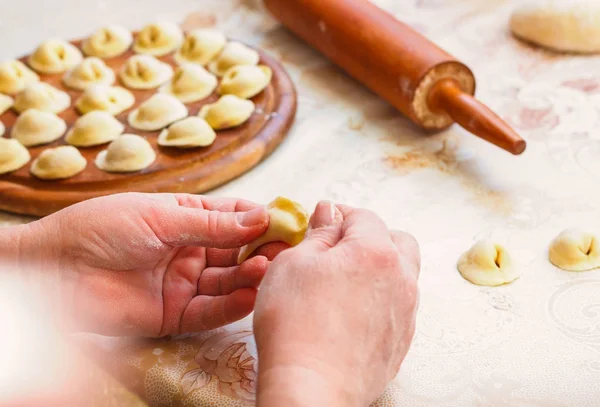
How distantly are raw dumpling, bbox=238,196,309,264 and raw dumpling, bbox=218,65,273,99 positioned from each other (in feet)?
2.09

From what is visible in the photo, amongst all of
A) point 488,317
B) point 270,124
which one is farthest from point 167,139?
point 488,317

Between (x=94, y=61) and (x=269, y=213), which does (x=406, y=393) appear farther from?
(x=94, y=61)

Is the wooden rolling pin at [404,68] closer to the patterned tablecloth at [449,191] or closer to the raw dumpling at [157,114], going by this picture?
the patterned tablecloth at [449,191]

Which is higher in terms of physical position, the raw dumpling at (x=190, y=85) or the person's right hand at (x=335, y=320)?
the person's right hand at (x=335, y=320)

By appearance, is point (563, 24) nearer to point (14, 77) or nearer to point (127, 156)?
point (127, 156)

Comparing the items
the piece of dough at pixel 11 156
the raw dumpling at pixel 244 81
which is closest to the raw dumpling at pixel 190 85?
the raw dumpling at pixel 244 81

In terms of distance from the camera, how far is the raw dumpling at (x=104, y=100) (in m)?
1.68

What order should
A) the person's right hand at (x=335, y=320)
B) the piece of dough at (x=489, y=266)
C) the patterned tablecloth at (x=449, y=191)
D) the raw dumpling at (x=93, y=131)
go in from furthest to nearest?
the raw dumpling at (x=93, y=131), the piece of dough at (x=489, y=266), the patterned tablecloth at (x=449, y=191), the person's right hand at (x=335, y=320)

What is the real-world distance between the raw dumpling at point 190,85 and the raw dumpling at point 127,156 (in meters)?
0.25

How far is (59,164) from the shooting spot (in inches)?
58.2

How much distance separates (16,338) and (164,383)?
24 centimetres

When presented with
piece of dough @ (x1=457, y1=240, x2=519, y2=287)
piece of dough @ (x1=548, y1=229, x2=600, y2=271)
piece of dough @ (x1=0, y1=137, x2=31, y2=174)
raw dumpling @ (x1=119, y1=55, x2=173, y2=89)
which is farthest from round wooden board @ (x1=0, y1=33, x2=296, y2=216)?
piece of dough @ (x1=548, y1=229, x2=600, y2=271)

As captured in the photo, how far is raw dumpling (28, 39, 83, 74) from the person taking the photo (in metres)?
1.87

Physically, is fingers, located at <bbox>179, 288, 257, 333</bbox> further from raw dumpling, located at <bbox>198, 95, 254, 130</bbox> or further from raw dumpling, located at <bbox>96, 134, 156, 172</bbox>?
raw dumpling, located at <bbox>198, 95, 254, 130</bbox>
